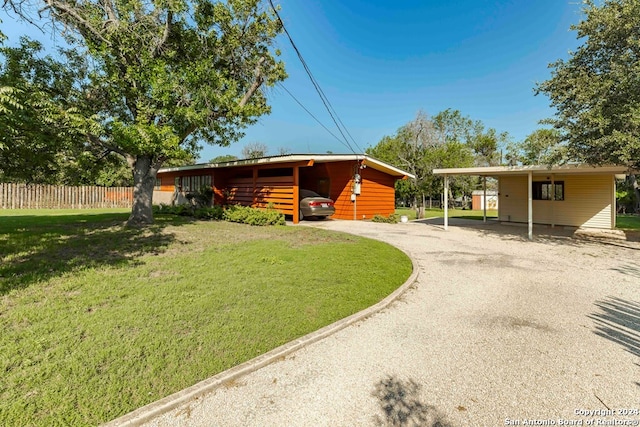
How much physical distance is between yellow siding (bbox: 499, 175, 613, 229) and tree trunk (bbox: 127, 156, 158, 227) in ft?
53.4

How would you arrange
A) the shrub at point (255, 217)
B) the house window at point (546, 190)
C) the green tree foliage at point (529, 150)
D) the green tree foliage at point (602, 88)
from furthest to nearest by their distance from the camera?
Answer: the green tree foliage at point (529, 150) → the house window at point (546, 190) → the shrub at point (255, 217) → the green tree foliage at point (602, 88)

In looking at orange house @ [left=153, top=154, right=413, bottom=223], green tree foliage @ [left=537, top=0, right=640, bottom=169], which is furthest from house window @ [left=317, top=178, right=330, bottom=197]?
green tree foliage @ [left=537, top=0, right=640, bottom=169]

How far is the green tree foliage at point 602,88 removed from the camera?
23.7ft

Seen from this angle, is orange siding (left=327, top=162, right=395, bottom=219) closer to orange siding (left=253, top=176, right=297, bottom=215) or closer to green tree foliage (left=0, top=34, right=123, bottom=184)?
orange siding (left=253, top=176, right=297, bottom=215)

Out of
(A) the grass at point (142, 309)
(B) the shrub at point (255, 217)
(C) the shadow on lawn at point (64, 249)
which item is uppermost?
(B) the shrub at point (255, 217)

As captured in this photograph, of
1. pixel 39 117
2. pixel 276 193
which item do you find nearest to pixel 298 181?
pixel 276 193

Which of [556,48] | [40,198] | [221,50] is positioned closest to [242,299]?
[221,50]

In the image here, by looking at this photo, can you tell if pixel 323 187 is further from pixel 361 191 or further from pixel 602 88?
pixel 602 88

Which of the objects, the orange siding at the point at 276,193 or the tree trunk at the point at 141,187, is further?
the orange siding at the point at 276,193

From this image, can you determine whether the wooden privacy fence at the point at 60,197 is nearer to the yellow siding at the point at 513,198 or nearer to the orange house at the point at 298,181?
the orange house at the point at 298,181

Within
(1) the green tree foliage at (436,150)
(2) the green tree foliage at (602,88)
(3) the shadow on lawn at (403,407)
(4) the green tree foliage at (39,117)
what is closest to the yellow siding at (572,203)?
(1) the green tree foliage at (436,150)

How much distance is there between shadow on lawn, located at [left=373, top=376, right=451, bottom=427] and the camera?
201 centimetres

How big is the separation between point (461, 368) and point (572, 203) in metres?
14.8

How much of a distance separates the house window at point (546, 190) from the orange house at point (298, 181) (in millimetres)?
6399
